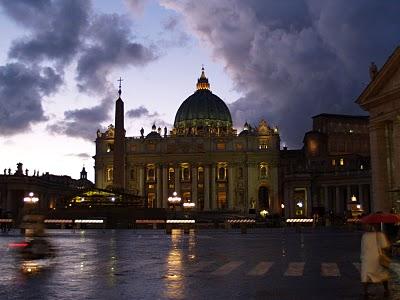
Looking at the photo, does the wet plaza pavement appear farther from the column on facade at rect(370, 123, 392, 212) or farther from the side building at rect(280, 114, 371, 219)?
the side building at rect(280, 114, 371, 219)

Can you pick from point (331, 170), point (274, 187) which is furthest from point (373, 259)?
point (274, 187)

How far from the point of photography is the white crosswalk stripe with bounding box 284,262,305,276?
56.5ft

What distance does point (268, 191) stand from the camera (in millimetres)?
129375

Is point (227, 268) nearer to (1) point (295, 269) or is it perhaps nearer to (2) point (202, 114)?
(1) point (295, 269)

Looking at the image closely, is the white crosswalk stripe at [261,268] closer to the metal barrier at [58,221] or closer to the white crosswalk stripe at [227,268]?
the white crosswalk stripe at [227,268]

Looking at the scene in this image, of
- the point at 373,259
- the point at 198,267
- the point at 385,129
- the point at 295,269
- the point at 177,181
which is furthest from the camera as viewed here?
the point at 177,181

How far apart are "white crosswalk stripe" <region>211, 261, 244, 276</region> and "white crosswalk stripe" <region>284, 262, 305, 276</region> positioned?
165cm

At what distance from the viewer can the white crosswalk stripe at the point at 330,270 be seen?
1691 cm

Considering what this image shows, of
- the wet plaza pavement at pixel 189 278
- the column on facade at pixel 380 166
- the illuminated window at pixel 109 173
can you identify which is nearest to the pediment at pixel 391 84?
the column on facade at pixel 380 166

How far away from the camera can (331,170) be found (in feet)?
358

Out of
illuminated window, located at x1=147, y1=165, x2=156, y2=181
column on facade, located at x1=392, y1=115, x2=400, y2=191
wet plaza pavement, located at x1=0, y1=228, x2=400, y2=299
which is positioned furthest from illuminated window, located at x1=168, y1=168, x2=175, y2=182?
wet plaza pavement, located at x1=0, y1=228, x2=400, y2=299

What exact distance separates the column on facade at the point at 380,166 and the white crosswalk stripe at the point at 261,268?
2836 centimetres

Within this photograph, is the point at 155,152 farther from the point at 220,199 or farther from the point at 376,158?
the point at 376,158

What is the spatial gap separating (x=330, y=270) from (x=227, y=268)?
3057 mm
